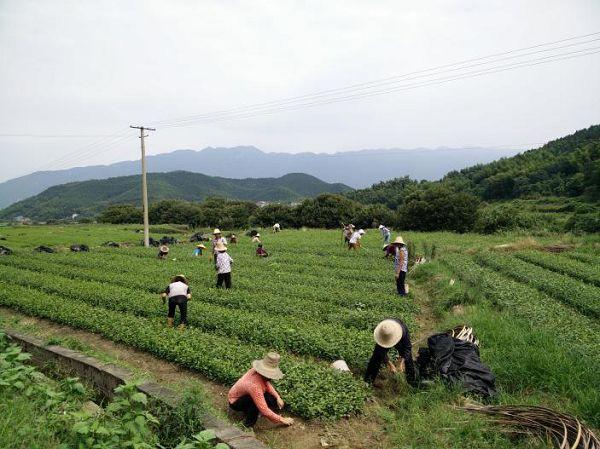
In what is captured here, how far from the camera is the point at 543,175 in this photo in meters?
72.8

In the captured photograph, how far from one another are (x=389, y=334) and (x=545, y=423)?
3.06 metres

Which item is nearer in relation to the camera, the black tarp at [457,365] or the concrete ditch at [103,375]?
the concrete ditch at [103,375]

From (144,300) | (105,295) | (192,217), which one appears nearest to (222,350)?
(144,300)

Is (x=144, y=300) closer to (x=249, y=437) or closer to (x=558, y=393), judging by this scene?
(x=249, y=437)

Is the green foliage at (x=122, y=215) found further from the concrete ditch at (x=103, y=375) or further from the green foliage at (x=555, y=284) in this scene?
the concrete ditch at (x=103, y=375)

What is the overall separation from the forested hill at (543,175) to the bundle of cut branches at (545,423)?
204 ft

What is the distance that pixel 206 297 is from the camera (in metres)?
16.0

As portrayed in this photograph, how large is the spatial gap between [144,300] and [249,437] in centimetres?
1016

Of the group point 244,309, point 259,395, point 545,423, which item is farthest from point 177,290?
point 545,423

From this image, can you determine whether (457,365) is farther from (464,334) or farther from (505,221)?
(505,221)

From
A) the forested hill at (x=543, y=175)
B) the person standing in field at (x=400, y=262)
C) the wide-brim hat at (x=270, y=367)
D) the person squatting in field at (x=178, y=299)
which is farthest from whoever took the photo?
the forested hill at (x=543, y=175)

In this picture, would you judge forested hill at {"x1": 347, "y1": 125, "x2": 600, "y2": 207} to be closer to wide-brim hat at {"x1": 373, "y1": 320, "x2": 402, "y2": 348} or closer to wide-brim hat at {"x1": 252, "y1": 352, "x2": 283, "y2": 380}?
wide-brim hat at {"x1": 373, "y1": 320, "x2": 402, "y2": 348}

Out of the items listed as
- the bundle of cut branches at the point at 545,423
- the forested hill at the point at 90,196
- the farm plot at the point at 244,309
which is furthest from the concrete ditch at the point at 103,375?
the forested hill at the point at 90,196

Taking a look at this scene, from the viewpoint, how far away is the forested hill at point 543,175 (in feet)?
207
